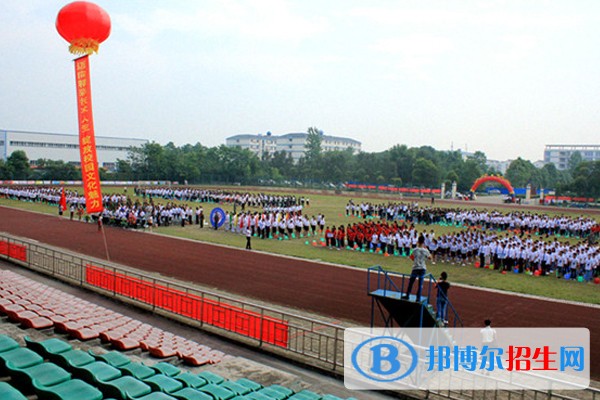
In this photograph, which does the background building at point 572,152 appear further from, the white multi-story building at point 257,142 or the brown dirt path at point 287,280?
the brown dirt path at point 287,280

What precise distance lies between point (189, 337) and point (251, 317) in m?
1.53

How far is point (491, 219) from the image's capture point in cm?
3303

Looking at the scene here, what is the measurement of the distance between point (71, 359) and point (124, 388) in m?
1.31

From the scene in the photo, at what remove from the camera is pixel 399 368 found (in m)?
8.46

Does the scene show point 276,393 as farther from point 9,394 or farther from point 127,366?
point 9,394

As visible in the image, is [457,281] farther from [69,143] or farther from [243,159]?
[69,143]

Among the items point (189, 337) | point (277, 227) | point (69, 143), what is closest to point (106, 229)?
point (277, 227)

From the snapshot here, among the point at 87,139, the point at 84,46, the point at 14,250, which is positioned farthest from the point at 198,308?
the point at 14,250

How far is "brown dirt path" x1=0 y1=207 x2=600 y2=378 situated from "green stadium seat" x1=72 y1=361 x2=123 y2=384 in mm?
7114

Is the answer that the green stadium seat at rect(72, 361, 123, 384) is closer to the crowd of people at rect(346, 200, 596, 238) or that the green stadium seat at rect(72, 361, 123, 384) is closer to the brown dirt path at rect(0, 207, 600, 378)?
the brown dirt path at rect(0, 207, 600, 378)

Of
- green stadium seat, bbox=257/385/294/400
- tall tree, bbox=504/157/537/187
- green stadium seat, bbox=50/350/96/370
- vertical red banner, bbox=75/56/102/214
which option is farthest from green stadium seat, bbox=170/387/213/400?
tall tree, bbox=504/157/537/187

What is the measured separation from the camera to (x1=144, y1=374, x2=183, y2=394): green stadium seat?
6125 millimetres

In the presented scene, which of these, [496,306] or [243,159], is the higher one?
[243,159]

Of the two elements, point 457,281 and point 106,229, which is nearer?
point 457,281
